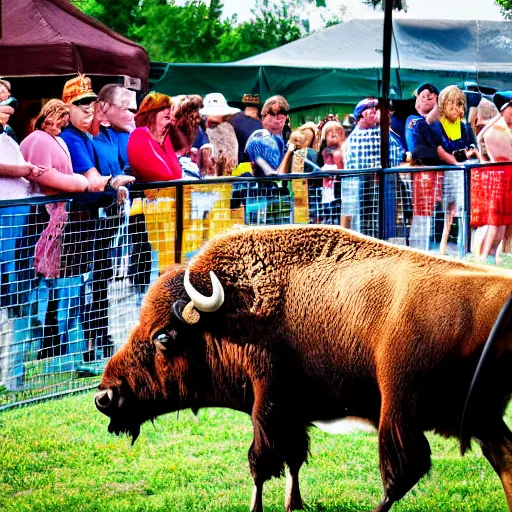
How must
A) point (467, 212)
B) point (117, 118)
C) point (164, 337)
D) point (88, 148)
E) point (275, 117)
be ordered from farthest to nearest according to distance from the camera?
point (467, 212) < point (275, 117) < point (117, 118) < point (88, 148) < point (164, 337)

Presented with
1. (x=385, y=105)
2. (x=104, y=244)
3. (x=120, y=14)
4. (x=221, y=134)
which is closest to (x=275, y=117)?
(x=221, y=134)

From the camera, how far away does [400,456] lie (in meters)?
5.25

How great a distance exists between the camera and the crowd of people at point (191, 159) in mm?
8336

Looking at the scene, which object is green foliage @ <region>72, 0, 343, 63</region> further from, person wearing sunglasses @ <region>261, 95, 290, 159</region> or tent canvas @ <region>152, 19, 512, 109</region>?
person wearing sunglasses @ <region>261, 95, 290, 159</region>

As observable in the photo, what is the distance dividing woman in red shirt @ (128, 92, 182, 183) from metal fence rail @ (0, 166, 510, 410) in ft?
0.87

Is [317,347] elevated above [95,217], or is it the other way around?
[95,217]

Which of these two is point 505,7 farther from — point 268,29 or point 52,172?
point 52,172

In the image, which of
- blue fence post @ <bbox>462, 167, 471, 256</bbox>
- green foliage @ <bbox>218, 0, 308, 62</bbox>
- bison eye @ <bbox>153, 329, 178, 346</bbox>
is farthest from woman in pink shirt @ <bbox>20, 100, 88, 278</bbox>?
green foliage @ <bbox>218, 0, 308, 62</bbox>

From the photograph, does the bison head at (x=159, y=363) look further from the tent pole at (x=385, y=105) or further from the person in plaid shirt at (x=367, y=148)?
the person in plaid shirt at (x=367, y=148)

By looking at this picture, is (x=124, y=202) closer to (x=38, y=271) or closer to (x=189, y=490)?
(x=38, y=271)

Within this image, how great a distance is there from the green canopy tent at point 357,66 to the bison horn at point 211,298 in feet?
35.3

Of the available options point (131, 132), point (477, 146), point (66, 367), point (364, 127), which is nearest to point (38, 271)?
point (66, 367)

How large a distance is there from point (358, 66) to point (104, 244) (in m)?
9.75

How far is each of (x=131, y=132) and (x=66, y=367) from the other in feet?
6.42
